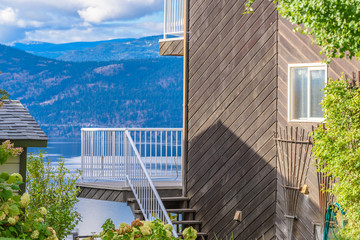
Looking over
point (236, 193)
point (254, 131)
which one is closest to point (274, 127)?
point (254, 131)

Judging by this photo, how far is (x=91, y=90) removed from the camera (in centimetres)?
5769

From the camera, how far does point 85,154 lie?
1246 cm

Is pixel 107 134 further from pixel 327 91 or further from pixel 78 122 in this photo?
pixel 78 122

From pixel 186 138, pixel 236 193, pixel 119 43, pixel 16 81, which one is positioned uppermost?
pixel 119 43

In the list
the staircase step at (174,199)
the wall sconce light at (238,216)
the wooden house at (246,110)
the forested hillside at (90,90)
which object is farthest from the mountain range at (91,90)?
the wall sconce light at (238,216)

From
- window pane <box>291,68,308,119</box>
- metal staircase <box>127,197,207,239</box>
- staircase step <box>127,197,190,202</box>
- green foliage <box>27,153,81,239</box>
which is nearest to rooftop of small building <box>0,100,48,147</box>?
green foliage <box>27,153,81,239</box>

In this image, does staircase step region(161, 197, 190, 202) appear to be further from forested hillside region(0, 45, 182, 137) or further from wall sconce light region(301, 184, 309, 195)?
forested hillside region(0, 45, 182, 137)

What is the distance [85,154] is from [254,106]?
13.7ft

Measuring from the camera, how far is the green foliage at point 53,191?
462 inches

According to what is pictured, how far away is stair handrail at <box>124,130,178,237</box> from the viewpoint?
415 inches

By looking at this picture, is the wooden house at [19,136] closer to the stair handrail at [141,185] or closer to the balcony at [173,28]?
the stair handrail at [141,185]

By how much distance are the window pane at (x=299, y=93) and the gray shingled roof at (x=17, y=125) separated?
3967 millimetres

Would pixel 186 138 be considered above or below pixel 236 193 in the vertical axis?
above

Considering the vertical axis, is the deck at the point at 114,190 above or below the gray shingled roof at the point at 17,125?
below
